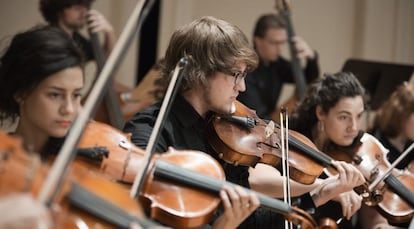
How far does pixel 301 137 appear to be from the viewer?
88.3 inches

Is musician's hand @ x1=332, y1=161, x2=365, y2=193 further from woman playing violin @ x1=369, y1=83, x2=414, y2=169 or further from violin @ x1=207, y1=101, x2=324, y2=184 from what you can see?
woman playing violin @ x1=369, y1=83, x2=414, y2=169

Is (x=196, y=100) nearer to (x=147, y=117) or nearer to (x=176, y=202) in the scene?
→ (x=147, y=117)

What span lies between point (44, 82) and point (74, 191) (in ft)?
1.74

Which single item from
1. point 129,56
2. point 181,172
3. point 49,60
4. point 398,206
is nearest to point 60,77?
point 49,60

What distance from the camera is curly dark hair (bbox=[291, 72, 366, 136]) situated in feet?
8.30

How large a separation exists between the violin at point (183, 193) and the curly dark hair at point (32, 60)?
312mm

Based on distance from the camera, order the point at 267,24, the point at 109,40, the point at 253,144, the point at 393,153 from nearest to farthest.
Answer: the point at 253,144, the point at 393,153, the point at 109,40, the point at 267,24

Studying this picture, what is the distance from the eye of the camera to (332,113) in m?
2.51

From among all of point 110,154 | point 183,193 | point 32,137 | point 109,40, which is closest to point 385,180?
point 183,193

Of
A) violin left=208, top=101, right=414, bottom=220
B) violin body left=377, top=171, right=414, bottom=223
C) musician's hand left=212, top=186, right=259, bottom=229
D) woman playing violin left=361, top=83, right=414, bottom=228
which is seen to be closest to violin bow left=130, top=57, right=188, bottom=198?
musician's hand left=212, top=186, right=259, bottom=229

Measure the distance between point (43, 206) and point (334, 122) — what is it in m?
1.61

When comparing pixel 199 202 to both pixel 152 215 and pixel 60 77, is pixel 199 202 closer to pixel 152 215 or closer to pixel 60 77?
pixel 152 215

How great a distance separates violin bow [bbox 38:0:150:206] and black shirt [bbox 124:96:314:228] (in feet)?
1.51

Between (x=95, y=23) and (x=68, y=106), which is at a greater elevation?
(x=68, y=106)
